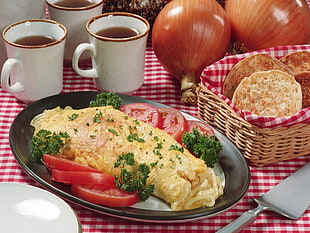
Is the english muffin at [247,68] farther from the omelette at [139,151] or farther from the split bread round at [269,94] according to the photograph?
the omelette at [139,151]

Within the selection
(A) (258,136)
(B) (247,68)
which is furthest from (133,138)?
(B) (247,68)

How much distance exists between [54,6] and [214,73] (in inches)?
23.7

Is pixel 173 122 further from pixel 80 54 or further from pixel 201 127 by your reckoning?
pixel 80 54

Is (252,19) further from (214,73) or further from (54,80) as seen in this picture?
(54,80)

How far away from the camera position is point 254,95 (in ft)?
5.23

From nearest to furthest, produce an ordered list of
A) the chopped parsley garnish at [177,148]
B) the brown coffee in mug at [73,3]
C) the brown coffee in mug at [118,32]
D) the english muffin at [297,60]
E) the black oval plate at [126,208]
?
the black oval plate at [126,208] → the chopped parsley garnish at [177,148] → the english muffin at [297,60] → the brown coffee in mug at [118,32] → the brown coffee in mug at [73,3]

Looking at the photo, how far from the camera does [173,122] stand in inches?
63.5

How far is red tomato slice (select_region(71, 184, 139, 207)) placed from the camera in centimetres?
133

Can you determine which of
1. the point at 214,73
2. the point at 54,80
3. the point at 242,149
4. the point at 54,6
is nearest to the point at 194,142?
the point at 242,149

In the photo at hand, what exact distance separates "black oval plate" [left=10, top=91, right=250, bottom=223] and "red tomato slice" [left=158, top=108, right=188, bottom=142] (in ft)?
0.19

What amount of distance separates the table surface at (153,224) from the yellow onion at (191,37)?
83 mm

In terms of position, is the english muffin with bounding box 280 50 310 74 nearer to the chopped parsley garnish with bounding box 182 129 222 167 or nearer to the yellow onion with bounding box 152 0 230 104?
the yellow onion with bounding box 152 0 230 104

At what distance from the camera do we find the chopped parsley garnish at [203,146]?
58.0 inches

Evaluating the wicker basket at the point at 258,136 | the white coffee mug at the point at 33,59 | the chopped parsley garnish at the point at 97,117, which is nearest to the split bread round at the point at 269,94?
the wicker basket at the point at 258,136
